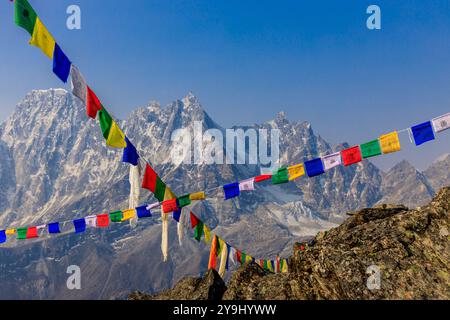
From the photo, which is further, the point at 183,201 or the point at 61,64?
the point at 183,201

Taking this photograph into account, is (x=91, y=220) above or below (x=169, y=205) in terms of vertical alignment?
above

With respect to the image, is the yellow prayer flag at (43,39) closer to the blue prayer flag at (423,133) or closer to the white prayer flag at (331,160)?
the white prayer flag at (331,160)

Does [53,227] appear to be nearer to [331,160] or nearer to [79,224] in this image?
[79,224]

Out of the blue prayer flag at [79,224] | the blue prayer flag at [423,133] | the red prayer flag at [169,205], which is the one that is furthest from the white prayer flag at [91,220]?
the blue prayer flag at [423,133]

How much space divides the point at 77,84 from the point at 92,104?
1.34m

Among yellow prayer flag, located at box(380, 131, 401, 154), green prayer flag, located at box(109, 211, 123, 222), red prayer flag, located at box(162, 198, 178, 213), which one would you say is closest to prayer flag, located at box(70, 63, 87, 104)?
red prayer flag, located at box(162, 198, 178, 213)

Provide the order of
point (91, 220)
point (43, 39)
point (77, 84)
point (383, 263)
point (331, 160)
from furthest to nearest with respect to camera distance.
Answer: point (91, 220) → point (331, 160) → point (77, 84) → point (43, 39) → point (383, 263)

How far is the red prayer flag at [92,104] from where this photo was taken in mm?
20500

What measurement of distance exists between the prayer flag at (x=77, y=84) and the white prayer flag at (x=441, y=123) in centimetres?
1613

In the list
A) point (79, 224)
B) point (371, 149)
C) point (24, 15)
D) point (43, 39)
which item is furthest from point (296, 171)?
point (79, 224)

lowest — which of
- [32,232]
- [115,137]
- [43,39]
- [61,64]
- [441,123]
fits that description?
[32,232]

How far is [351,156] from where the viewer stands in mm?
24375
